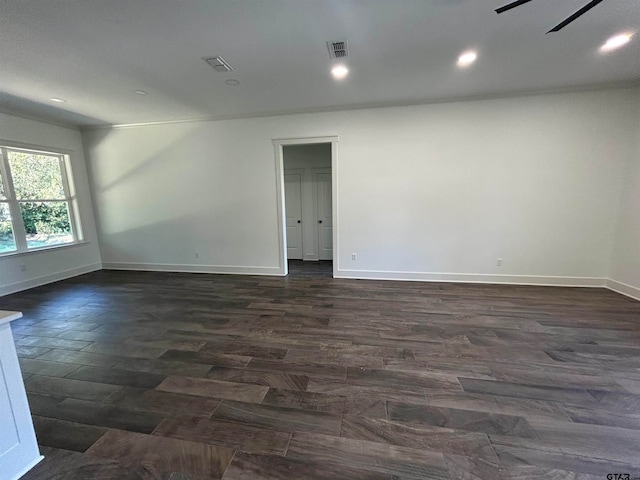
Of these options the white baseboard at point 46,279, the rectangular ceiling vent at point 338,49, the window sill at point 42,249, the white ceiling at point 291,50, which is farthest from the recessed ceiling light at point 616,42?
the white baseboard at point 46,279

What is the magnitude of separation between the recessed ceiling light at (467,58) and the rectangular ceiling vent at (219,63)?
261cm

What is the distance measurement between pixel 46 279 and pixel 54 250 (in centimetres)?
55

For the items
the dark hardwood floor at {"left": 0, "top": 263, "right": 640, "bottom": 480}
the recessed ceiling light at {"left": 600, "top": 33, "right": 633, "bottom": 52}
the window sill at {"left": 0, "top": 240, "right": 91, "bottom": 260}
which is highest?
the recessed ceiling light at {"left": 600, "top": 33, "right": 633, "bottom": 52}

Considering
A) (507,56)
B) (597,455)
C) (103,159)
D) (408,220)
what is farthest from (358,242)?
(103,159)

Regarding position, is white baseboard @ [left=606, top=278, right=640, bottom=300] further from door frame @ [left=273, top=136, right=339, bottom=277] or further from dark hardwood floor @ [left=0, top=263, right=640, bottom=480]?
door frame @ [left=273, top=136, right=339, bottom=277]

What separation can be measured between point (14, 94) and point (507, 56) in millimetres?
6453

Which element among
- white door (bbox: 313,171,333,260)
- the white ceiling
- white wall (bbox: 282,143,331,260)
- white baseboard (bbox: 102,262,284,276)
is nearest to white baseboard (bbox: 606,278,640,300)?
the white ceiling

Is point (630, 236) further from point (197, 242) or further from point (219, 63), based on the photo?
point (197, 242)

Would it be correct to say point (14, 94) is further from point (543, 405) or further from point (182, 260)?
point (543, 405)

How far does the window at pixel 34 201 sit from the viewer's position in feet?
13.6

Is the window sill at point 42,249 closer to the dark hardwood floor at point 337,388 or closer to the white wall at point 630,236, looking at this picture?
the dark hardwood floor at point 337,388

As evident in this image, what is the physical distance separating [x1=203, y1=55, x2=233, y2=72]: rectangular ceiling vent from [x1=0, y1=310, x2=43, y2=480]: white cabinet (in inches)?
109

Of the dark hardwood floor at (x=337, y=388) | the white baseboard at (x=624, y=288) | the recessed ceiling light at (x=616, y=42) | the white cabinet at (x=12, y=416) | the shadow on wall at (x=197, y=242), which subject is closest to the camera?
the white cabinet at (x=12, y=416)

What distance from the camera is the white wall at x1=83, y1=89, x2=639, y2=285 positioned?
3801 millimetres
